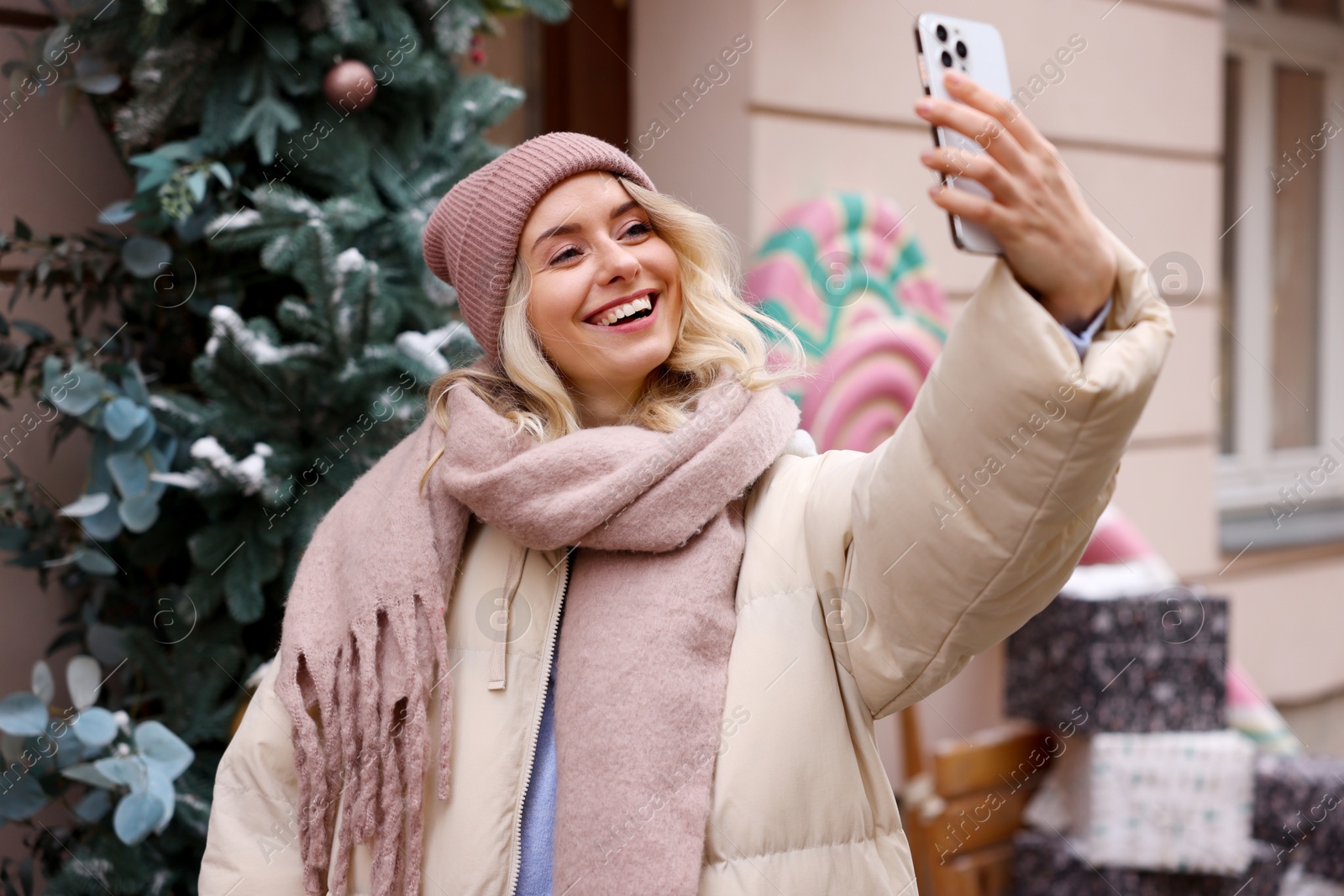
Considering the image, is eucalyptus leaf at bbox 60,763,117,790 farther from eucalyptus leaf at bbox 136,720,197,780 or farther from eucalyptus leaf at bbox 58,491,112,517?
A: eucalyptus leaf at bbox 58,491,112,517

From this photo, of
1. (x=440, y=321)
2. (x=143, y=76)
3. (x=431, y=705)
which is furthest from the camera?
(x=440, y=321)

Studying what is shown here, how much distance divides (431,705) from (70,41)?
1308 mm

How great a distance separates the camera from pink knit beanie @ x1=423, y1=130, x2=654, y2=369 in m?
1.44

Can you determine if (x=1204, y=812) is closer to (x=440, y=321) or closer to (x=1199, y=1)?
(x=440, y=321)

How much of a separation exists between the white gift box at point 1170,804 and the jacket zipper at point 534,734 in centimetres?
180

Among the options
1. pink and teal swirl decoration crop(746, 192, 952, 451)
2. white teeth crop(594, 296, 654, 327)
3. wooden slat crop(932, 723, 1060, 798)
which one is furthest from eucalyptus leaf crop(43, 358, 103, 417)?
wooden slat crop(932, 723, 1060, 798)

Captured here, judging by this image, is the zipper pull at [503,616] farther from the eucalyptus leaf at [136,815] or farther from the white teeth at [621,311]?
the eucalyptus leaf at [136,815]

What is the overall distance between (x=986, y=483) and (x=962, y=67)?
14.6 inches

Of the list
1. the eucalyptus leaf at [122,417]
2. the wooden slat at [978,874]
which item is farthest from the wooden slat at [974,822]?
the eucalyptus leaf at [122,417]

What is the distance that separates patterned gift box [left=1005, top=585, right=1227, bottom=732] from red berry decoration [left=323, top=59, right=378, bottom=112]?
6.34ft

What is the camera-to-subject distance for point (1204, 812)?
2.62 meters

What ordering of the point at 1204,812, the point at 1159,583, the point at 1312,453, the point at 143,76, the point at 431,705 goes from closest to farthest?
the point at 431,705, the point at 143,76, the point at 1204,812, the point at 1159,583, the point at 1312,453

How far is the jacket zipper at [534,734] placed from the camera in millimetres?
1267

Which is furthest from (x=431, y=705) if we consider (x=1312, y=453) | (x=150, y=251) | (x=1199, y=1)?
(x=1312, y=453)
